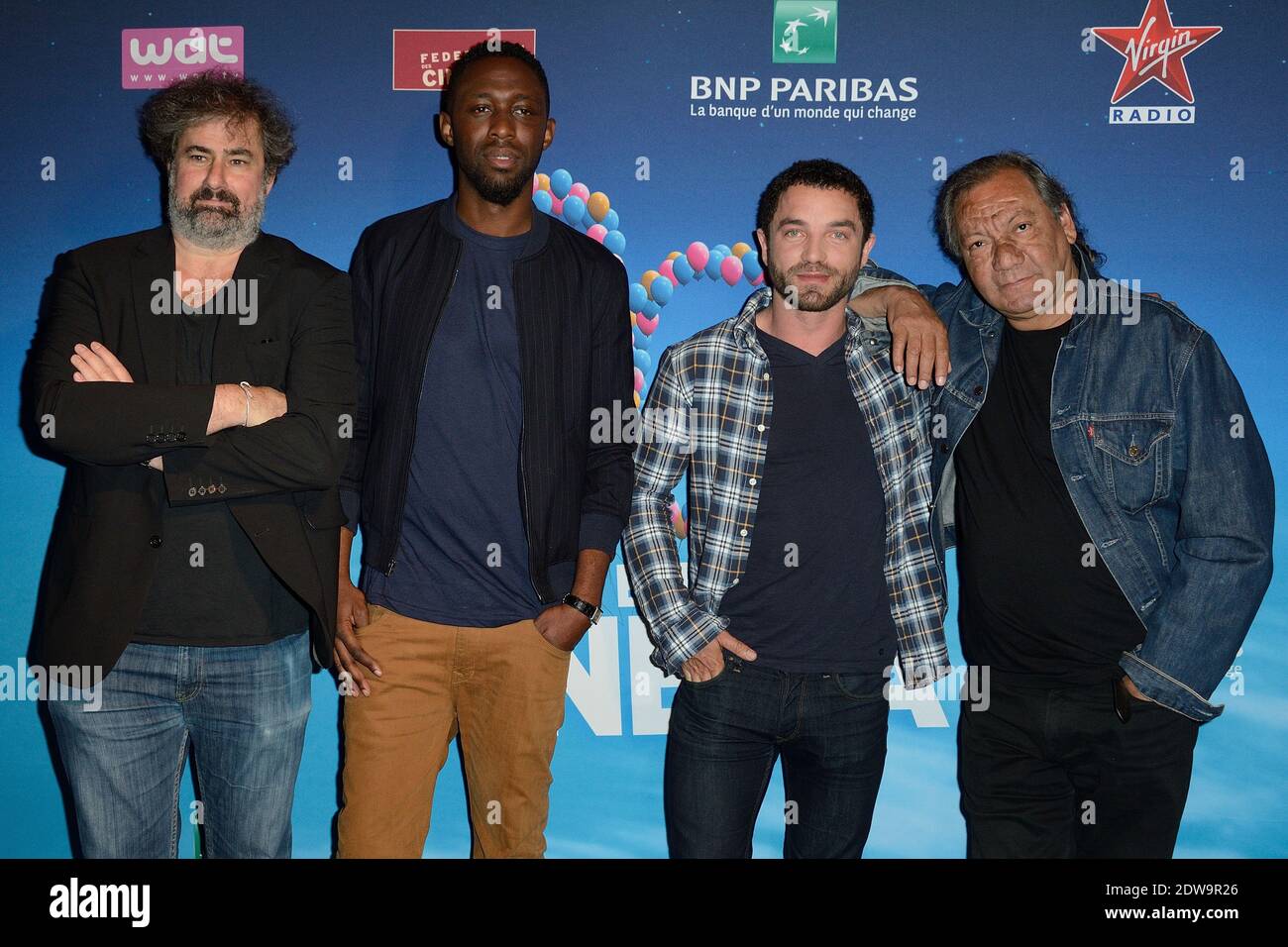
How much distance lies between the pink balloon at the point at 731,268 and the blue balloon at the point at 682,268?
115 millimetres

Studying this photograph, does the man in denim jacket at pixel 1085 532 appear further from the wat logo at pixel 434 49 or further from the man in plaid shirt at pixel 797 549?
the wat logo at pixel 434 49

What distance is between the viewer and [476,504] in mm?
2758

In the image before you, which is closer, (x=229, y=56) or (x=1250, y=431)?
(x=1250, y=431)

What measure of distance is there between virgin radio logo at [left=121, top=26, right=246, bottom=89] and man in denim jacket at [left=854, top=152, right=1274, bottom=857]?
2488 millimetres

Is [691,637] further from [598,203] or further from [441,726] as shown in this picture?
[598,203]

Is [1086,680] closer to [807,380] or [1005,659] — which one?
[1005,659]

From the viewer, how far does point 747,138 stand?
341 centimetres

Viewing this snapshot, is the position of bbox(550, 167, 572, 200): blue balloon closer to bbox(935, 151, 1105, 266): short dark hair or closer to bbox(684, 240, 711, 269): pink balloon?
bbox(684, 240, 711, 269): pink balloon

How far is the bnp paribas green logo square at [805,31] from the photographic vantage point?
3.37 meters

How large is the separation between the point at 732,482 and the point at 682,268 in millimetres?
1027

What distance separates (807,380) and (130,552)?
183cm

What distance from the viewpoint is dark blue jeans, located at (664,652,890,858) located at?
2707mm

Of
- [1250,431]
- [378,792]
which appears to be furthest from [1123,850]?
[378,792]

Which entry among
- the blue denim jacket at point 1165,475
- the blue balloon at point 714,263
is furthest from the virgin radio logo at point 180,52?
the blue denim jacket at point 1165,475
